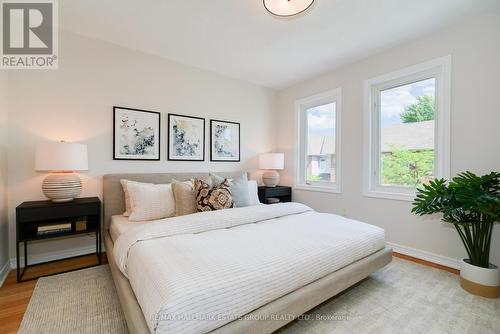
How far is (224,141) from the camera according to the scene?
3.77m

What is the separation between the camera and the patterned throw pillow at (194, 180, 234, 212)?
8.22 ft

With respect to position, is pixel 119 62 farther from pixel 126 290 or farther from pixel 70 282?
pixel 126 290

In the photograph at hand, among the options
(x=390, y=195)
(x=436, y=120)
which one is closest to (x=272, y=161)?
(x=390, y=195)

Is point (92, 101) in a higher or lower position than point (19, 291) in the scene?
higher

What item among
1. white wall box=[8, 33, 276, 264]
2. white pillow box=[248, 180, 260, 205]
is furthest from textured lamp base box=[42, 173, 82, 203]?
white pillow box=[248, 180, 260, 205]

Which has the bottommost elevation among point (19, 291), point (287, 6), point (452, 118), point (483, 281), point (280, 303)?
point (19, 291)

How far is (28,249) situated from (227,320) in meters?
2.63

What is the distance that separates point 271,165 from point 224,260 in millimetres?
2727

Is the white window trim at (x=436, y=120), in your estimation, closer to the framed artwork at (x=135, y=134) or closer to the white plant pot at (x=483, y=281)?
the white plant pot at (x=483, y=281)

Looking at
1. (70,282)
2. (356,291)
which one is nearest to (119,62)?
(70,282)

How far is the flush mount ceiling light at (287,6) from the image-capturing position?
172 centimetres

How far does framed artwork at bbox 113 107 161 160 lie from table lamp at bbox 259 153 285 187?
1.78m

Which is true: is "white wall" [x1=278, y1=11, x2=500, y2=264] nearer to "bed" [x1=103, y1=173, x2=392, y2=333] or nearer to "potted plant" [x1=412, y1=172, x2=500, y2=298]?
"potted plant" [x1=412, y1=172, x2=500, y2=298]

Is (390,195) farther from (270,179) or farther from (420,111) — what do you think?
(270,179)
